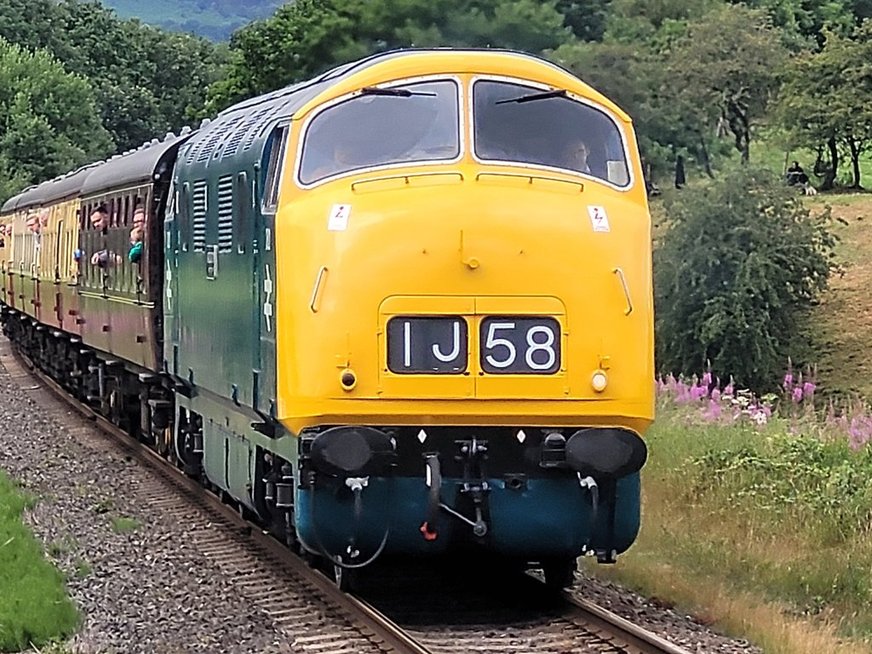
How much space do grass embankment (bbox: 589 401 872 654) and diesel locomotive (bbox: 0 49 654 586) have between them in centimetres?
105

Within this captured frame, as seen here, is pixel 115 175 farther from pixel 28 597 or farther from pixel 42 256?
pixel 28 597

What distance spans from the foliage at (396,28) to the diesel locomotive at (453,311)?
12.3 m

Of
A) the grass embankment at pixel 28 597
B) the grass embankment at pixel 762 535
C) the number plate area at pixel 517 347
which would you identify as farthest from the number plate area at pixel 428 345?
the grass embankment at pixel 28 597

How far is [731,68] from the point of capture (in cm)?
4525

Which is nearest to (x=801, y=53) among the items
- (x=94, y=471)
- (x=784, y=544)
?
(x=94, y=471)

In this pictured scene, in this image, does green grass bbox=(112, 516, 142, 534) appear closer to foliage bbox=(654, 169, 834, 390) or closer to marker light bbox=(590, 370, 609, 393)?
marker light bbox=(590, 370, 609, 393)

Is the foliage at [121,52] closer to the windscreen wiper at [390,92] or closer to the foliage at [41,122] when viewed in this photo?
the foliage at [41,122]

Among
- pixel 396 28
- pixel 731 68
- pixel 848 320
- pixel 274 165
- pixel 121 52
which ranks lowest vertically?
pixel 848 320

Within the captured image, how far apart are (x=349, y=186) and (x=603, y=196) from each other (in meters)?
1.44

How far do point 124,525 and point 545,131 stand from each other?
5.27 m

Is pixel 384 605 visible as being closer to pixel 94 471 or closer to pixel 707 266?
pixel 94 471

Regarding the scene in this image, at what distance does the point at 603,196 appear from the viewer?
9.12 m

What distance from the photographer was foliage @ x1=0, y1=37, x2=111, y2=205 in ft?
202

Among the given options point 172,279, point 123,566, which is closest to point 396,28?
point 172,279
